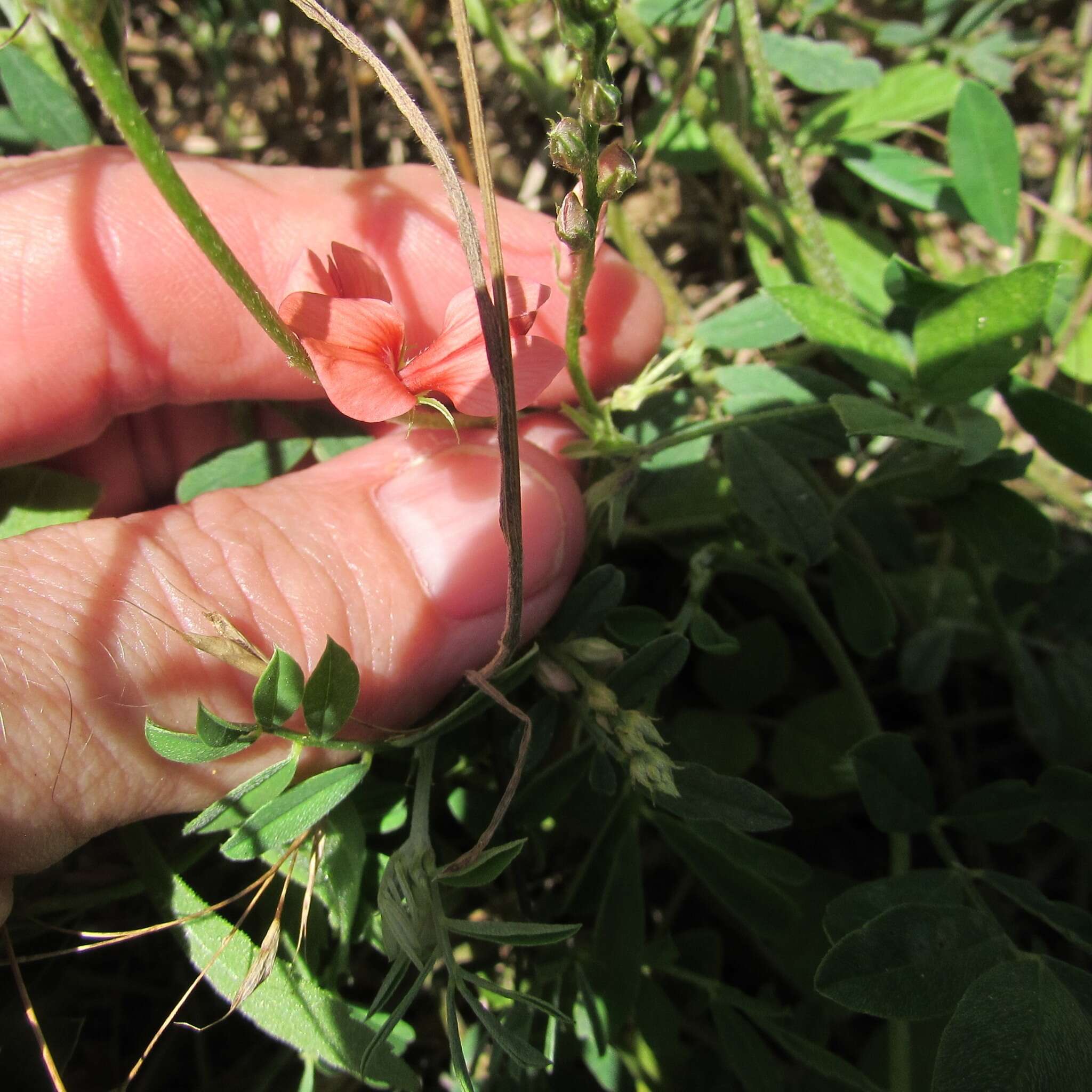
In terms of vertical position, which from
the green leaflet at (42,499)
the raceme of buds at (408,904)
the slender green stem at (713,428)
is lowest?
the raceme of buds at (408,904)

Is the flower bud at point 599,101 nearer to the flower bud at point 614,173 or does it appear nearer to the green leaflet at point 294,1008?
the flower bud at point 614,173

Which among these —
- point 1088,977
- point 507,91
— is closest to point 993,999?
point 1088,977

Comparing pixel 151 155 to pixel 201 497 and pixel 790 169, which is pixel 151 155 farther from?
pixel 790 169

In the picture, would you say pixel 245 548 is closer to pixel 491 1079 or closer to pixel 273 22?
pixel 491 1079

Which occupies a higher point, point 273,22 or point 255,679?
point 273,22

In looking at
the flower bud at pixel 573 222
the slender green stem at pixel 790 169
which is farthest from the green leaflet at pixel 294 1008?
the slender green stem at pixel 790 169

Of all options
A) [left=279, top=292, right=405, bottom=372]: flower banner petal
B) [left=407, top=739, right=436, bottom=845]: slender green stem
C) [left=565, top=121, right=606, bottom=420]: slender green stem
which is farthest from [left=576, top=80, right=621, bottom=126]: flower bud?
[left=407, top=739, right=436, bottom=845]: slender green stem

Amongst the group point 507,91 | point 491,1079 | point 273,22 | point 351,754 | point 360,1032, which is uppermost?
point 273,22
